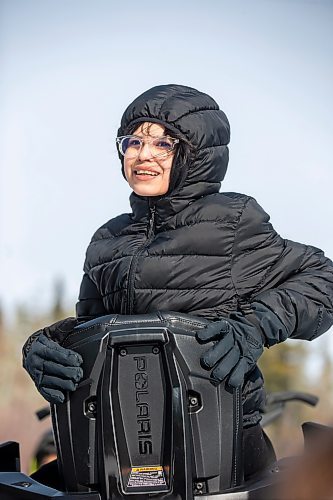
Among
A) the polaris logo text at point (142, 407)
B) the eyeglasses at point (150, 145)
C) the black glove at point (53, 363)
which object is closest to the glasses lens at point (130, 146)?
the eyeglasses at point (150, 145)

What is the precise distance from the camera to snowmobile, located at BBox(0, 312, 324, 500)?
1821 millimetres

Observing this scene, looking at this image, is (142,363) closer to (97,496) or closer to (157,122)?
(97,496)

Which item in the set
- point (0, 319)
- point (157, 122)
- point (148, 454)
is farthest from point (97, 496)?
point (0, 319)

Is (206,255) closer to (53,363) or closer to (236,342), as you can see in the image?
(236,342)

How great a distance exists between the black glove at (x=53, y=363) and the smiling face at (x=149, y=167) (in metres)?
0.40

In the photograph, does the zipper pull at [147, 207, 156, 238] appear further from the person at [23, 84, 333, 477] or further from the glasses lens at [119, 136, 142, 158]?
the glasses lens at [119, 136, 142, 158]

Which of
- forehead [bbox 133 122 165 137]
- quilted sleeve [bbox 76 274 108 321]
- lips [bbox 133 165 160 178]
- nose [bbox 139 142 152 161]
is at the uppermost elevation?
forehead [bbox 133 122 165 137]

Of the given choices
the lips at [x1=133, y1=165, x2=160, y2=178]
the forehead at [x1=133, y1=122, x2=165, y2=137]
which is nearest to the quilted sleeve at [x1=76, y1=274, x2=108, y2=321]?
the lips at [x1=133, y1=165, x2=160, y2=178]

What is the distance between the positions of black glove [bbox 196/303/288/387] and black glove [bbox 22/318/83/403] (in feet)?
0.95

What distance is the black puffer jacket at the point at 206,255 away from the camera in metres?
2.10

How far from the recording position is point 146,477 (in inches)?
72.2

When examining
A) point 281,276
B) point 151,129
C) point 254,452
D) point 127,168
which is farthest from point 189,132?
point 254,452

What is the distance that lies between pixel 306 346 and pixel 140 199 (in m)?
8.36

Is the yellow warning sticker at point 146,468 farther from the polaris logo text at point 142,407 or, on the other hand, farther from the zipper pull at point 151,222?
the zipper pull at point 151,222
